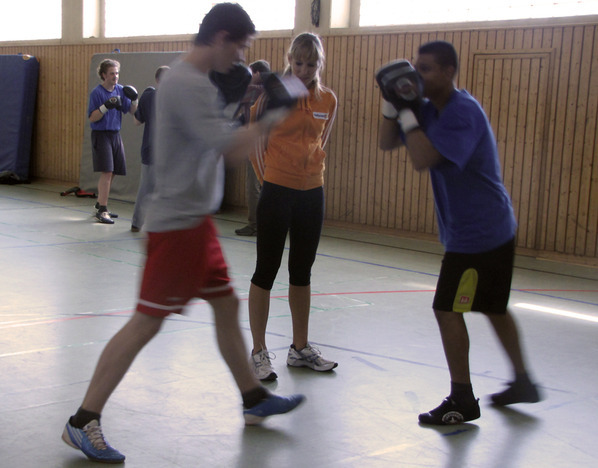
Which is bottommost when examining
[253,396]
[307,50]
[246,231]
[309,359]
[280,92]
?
[246,231]

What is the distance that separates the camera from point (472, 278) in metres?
2.97

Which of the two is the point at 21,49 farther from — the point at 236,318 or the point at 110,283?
the point at 236,318

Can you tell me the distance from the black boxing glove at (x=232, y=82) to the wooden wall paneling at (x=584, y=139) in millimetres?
4954

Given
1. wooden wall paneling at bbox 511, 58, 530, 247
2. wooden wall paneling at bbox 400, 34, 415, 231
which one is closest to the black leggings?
wooden wall paneling at bbox 511, 58, 530, 247

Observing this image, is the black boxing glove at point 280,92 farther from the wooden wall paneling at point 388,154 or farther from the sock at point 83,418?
the wooden wall paneling at point 388,154

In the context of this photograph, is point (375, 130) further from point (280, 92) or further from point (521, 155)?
point (280, 92)

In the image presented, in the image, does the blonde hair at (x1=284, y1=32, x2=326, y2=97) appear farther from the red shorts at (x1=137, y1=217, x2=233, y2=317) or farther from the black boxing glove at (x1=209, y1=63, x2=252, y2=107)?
the red shorts at (x1=137, y1=217, x2=233, y2=317)

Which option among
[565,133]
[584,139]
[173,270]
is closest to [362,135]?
[565,133]

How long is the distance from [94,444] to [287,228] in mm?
1412

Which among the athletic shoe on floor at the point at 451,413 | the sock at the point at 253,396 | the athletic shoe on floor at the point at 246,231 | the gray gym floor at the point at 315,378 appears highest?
the sock at the point at 253,396

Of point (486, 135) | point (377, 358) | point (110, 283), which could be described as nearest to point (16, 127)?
point (110, 283)

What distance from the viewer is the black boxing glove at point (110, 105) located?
820 centimetres

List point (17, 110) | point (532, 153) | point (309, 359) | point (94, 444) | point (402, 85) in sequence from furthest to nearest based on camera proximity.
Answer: point (17, 110) < point (532, 153) < point (309, 359) < point (402, 85) < point (94, 444)

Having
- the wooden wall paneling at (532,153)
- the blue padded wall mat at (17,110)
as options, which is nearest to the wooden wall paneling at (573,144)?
the wooden wall paneling at (532,153)
